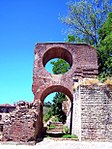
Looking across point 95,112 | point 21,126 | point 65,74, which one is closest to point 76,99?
point 95,112

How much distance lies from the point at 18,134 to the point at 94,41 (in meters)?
17.5

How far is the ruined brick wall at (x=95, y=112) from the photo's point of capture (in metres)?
12.7

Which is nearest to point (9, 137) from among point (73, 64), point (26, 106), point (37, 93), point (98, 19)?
point (26, 106)

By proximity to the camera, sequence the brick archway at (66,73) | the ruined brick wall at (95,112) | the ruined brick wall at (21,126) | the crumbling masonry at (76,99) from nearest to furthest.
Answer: the ruined brick wall at (21,126) → the crumbling masonry at (76,99) → the ruined brick wall at (95,112) → the brick archway at (66,73)

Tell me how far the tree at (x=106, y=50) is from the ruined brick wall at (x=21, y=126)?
11437 mm

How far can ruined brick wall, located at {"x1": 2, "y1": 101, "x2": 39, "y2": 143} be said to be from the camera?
1195 cm

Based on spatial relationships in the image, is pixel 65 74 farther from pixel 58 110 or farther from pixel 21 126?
pixel 58 110

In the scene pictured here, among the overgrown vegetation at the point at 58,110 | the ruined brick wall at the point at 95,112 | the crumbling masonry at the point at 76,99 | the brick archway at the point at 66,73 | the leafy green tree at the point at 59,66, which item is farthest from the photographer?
the overgrown vegetation at the point at 58,110

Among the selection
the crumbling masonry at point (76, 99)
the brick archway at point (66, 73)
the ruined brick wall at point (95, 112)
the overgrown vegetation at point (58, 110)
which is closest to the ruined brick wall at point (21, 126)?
the crumbling masonry at point (76, 99)

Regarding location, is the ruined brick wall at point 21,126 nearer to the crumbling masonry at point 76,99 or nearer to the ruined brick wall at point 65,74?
the crumbling masonry at point 76,99

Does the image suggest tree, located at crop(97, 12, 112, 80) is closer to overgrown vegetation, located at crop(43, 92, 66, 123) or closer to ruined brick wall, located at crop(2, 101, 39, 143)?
overgrown vegetation, located at crop(43, 92, 66, 123)

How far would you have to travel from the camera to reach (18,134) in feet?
39.5

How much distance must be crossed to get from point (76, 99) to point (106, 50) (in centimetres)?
1002

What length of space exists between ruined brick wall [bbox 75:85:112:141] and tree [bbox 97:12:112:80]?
28.0 feet
